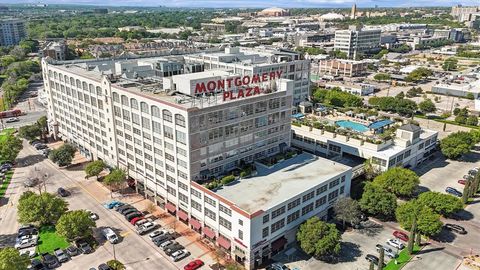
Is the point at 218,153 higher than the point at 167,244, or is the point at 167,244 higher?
the point at 218,153

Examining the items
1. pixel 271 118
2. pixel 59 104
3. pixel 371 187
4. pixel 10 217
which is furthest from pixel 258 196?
pixel 59 104

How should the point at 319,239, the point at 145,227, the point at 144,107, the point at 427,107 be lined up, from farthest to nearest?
the point at 427,107 < the point at 144,107 < the point at 145,227 < the point at 319,239

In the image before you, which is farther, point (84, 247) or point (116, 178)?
point (116, 178)

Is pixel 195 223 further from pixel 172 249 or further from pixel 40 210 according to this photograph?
pixel 40 210

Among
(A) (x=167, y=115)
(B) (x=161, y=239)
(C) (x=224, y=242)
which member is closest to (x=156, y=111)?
(A) (x=167, y=115)

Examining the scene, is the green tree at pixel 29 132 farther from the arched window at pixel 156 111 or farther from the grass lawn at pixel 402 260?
the grass lawn at pixel 402 260

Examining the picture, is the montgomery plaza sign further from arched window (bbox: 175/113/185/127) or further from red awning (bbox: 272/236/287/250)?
red awning (bbox: 272/236/287/250)
